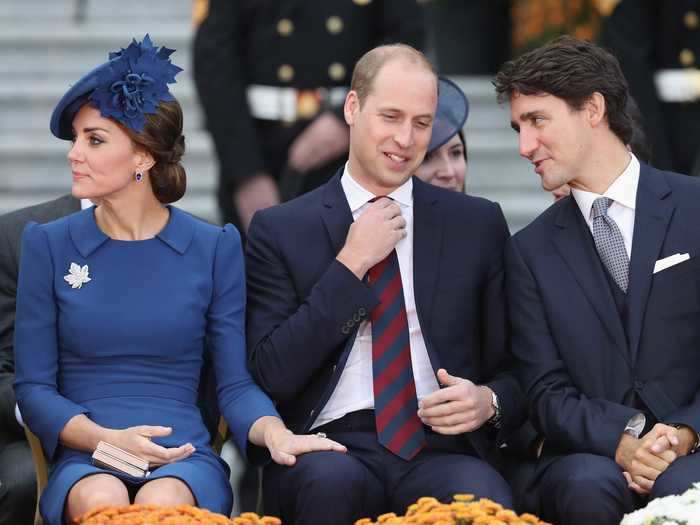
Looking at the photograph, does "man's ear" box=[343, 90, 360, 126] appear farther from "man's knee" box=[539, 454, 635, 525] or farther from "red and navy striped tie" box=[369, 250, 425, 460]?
"man's knee" box=[539, 454, 635, 525]

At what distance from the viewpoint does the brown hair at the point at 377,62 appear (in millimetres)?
4738

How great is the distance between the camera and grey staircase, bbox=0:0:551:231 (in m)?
8.70

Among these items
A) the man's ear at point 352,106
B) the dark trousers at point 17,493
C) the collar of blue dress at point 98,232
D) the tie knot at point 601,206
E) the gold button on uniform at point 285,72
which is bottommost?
the dark trousers at point 17,493

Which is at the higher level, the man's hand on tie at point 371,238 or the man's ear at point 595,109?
the man's ear at point 595,109

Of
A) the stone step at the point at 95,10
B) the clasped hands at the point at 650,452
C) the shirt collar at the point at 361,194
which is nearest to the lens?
the clasped hands at the point at 650,452

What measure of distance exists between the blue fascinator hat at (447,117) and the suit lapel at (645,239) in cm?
84

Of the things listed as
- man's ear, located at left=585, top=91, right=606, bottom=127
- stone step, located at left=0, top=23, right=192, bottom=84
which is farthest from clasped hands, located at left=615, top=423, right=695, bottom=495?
stone step, located at left=0, top=23, right=192, bottom=84

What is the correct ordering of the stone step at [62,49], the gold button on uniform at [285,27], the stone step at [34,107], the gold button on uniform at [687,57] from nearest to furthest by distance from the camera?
the gold button on uniform at [285,27], the gold button on uniform at [687,57], the stone step at [34,107], the stone step at [62,49]

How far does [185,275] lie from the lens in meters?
4.62

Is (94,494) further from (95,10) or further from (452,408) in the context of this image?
(95,10)

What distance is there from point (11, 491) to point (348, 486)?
3.36ft

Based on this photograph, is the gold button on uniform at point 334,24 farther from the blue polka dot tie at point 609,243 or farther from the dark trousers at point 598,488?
the dark trousers at point 598,488

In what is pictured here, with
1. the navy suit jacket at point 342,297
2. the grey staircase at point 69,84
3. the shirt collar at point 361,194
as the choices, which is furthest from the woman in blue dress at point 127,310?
the grey staircase at point 69,84

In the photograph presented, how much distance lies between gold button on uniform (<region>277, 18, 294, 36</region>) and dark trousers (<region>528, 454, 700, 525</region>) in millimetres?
2036
